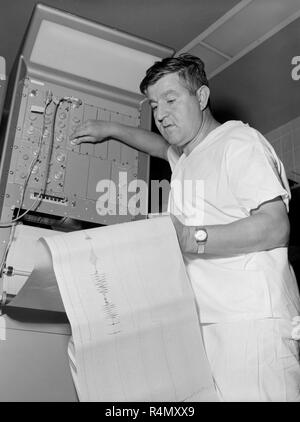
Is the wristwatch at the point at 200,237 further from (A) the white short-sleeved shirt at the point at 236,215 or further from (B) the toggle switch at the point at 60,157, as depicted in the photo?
(B) the toggle switch at the point at 60,157

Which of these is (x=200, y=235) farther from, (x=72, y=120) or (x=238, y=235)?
(x=72, y=120)

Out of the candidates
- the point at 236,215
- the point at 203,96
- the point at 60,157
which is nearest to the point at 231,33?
the point at 203,96

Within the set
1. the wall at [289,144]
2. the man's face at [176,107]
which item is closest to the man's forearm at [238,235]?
the man's face at [176,107]

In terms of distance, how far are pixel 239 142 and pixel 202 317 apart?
318 millimetres

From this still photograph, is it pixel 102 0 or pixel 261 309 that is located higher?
pixel 102 0

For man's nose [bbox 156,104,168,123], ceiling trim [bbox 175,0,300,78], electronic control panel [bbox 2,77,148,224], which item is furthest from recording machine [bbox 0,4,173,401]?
ceiling trim [bbox 175,0,300,78]

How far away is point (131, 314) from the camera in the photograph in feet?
2.21

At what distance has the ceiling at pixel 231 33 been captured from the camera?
75.7 inches

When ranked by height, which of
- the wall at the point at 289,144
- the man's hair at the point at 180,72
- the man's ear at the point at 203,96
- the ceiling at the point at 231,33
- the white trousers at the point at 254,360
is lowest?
the white trousers at the point at 254,360

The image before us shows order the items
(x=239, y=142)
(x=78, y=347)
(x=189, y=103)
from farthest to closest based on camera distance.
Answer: (x=189, y=103)
(x=239, y=142)
(x=78, y=347)

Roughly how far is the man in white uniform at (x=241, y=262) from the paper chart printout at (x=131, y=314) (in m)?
0.06

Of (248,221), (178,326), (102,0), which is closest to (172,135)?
(248,221)

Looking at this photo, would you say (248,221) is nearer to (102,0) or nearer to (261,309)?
(261,309)

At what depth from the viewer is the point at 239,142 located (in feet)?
2.87
